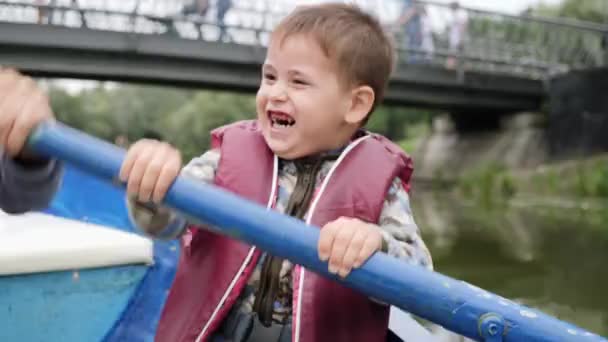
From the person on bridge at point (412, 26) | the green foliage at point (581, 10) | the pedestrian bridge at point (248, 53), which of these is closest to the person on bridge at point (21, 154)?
the pedestrian bridge at point (248, 53)

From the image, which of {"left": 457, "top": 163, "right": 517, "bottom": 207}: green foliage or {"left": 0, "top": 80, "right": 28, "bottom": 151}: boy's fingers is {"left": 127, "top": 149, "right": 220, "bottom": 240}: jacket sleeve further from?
{"left": 457, "top": 163, "right": 517, "bottom": 207}: green foliage

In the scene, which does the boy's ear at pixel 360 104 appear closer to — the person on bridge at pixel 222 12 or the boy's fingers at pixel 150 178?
the boy's fingers at pixel 150 178

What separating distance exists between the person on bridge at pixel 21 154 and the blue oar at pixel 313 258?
0.06 ft

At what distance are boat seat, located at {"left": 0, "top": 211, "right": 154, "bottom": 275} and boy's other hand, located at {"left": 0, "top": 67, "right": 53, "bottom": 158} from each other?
28.0 inches

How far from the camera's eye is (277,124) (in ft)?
3.33

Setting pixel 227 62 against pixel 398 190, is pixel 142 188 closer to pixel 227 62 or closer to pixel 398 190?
pixel 398 190

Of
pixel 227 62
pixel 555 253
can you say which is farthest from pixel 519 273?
pixel 227 62

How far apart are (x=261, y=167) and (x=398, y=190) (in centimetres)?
23

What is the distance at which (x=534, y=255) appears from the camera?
12.4ft

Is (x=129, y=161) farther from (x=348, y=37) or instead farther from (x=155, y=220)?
(x=348, y=37)

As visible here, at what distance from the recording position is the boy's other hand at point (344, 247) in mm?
696

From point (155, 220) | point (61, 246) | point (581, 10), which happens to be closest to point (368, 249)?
point (155, 220)

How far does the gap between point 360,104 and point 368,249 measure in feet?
1.36

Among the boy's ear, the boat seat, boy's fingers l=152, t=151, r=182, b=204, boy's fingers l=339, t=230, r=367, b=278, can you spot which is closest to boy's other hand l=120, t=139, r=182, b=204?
boy's fingers l=152, t=151, r=182, b=204
